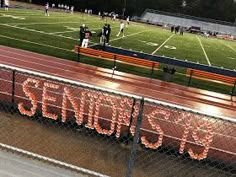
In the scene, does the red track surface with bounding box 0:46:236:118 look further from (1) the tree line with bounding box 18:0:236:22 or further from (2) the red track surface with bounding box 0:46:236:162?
(1) the tree line with bounding box 18:0:236:22

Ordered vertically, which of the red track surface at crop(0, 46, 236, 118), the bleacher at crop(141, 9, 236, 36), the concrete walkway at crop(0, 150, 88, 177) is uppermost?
the concrete walkway at crop(0, 150, 88, 177)

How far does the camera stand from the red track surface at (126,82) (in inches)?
628

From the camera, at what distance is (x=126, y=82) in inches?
690

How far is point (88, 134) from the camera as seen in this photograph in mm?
10031

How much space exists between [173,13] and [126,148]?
344 ft

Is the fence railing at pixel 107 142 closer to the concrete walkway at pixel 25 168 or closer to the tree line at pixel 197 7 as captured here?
the concrete walkway at pixel 25 168

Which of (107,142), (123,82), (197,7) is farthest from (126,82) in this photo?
(197,7)

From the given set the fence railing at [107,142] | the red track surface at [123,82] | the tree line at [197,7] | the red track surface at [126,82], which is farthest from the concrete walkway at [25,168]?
the tree line at [197,7]

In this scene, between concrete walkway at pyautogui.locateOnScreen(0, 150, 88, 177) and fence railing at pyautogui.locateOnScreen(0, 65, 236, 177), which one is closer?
concrete walkway at pyautogui.locateOnScreen(0, 150, 88, 177)

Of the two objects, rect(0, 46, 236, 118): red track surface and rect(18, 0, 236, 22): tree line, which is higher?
rect(18, 0, 236, 22): tree line

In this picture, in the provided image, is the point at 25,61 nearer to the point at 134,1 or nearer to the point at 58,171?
the point at 58,171

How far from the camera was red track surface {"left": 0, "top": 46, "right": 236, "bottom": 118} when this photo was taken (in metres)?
16.0

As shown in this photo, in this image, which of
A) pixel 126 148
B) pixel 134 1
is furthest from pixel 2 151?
pixel 134 1

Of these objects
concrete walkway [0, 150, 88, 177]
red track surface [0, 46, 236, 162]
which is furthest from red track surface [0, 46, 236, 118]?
concrete walkway [0, 150, 88, 177]
